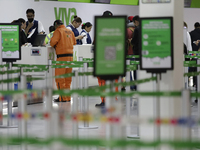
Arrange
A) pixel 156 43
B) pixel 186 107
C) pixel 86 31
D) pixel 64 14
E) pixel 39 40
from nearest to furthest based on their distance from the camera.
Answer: pixel 186 107 → pixel 156 43 → pixel 39 40 → pixel 86 31 → pixel 64 14

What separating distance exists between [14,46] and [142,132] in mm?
3314

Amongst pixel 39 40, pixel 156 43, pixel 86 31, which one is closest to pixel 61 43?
pixel 39 40

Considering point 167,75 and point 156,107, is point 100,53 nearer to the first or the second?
point 156,107

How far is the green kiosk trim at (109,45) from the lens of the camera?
3369 mm

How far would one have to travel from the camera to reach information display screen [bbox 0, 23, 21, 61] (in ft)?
24.1

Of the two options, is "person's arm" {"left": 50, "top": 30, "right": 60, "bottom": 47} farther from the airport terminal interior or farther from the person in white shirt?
the person in white shirt

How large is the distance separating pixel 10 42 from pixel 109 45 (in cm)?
433

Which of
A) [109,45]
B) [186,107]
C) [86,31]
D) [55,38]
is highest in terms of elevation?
[86,31]

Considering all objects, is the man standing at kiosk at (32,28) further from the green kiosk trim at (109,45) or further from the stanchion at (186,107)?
the stanchion at (186,107)

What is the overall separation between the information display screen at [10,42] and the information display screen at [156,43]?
138 inches

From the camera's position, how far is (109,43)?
338 centimetres

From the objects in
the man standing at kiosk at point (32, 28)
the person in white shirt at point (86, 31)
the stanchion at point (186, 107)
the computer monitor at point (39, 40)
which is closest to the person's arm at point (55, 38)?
the computer monitor at point (39, 40)

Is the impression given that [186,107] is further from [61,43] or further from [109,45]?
[61,43]

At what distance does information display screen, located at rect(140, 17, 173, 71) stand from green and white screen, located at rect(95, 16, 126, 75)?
884mm
